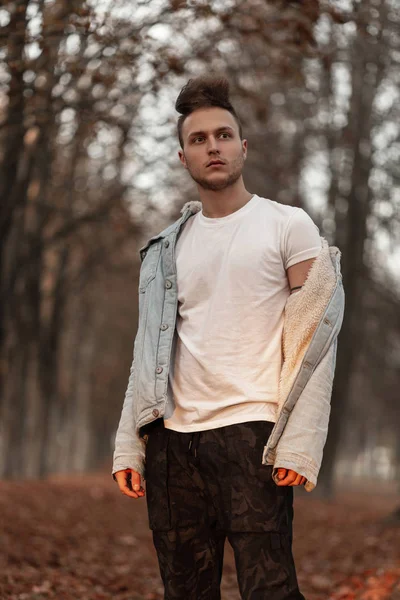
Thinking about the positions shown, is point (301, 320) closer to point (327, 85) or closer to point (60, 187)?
point (327, 85)

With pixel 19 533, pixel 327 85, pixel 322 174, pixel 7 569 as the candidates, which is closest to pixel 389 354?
pixel 322 174

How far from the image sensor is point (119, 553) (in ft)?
35.2

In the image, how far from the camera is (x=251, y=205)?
4137 millimetres

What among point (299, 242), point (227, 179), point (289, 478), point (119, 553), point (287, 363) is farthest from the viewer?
point (119, 553)

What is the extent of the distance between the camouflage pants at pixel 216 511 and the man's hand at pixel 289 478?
0.13 meters

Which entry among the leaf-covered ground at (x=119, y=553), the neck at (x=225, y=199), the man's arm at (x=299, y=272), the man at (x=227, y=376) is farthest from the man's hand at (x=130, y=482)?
the leaf-covered ground at (x=119, y=553)

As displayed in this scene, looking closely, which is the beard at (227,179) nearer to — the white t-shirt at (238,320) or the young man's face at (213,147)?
the young man's face at (213,147)

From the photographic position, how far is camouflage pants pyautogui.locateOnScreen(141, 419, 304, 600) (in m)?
3.71

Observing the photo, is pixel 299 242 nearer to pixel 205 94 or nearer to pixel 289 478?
pixel 205 94

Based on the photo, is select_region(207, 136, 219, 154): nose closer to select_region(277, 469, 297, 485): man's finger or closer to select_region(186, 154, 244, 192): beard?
select_region(186, 154, 244, 192): beard

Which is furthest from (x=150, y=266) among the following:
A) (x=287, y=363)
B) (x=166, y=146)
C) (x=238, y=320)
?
(x=166, y=146)

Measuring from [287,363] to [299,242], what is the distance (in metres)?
0.50

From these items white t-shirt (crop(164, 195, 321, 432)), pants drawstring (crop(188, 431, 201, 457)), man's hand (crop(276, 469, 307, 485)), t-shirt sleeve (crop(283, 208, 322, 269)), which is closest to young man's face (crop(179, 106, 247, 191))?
white t-shirt (crop(164, 195, 321, 432))

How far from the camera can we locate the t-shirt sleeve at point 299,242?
3.93 m
